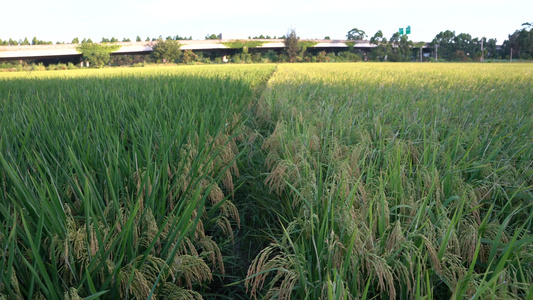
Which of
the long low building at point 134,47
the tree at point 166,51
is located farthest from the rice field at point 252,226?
the long low building at point 134,47

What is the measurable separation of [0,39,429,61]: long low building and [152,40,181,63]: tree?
243 centimetres

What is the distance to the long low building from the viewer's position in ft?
126

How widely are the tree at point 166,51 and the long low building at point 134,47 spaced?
2425 millimetres

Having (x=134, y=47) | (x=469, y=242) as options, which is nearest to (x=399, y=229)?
(x=469, y=242)

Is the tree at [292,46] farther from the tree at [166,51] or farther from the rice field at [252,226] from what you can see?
the rice field at [252,226]

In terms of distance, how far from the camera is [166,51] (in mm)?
43281

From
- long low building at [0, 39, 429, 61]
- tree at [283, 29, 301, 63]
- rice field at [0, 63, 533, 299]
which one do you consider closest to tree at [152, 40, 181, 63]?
long low building at [0, 39, 429, 61]

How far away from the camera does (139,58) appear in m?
50.1

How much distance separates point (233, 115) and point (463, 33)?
63841 millimetres

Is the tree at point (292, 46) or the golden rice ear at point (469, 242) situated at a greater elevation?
the tree at point (292, 46)

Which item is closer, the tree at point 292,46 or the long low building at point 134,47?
the long low building at point 134,47

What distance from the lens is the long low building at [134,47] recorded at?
3853cm

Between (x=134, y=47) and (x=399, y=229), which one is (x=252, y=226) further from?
(x=134, y=47)

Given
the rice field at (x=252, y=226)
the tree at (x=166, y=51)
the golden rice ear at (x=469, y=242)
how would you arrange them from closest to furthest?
the rice field at (x=252, y=226) → the golden rice ear at (x=469, y=242) → the tree at (x=166, y=51)
